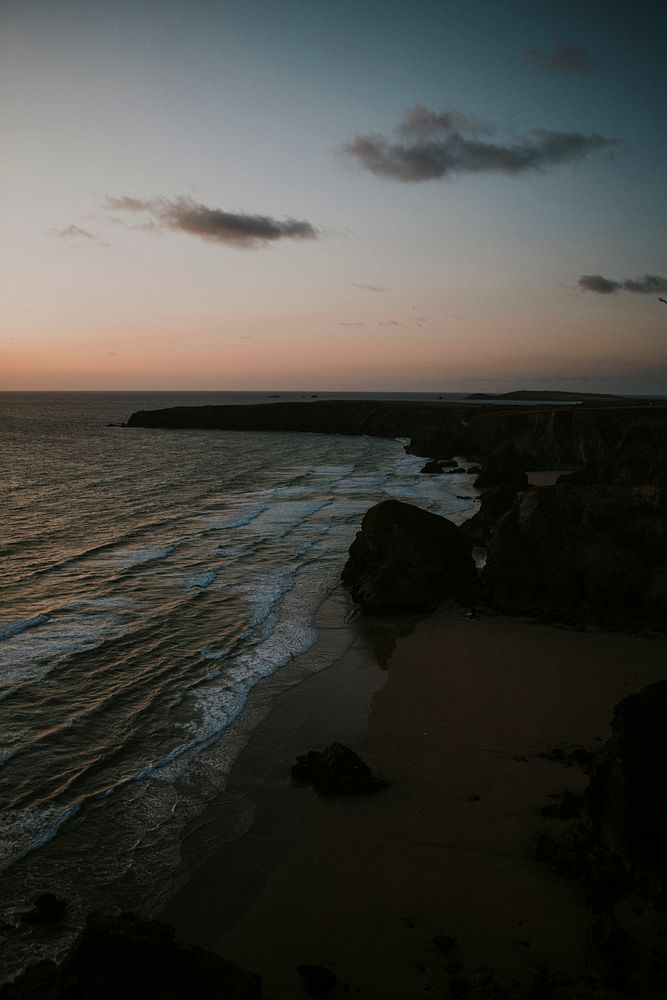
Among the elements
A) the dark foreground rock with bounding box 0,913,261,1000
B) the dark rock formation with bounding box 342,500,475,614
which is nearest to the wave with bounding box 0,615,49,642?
the dark rock formation with bounding box 342,500,475,614

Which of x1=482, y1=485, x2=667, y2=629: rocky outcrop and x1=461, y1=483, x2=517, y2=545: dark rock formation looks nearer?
x1=482, y1=485, x2=667, y2=629: rocky outcrop

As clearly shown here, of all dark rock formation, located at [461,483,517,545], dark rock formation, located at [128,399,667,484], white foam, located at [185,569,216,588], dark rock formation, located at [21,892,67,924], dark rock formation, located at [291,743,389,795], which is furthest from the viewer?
dark rock formation, located at [128,399,667,484]

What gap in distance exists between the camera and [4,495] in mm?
43625

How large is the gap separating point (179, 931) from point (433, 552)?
1536cm

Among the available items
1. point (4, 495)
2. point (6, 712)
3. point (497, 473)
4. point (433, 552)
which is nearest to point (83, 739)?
point (6, 712)

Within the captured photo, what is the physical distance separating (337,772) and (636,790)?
16.3 feet

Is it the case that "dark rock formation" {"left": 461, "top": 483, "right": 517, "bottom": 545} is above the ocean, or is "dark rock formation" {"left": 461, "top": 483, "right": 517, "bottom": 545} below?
above

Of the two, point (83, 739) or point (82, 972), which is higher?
point (82, 972)

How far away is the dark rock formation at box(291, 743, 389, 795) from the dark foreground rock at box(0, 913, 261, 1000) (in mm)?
4851

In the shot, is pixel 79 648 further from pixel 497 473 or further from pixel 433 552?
pixel 497 473

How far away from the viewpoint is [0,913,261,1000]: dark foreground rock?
19.0 ft

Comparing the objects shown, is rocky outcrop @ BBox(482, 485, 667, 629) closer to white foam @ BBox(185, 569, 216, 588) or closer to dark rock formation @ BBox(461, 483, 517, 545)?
dark rock formation @ BBox(461, 483, 517, 545)

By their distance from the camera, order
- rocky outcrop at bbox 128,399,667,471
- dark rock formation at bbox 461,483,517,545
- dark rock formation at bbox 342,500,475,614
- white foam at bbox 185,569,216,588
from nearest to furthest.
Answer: dark rock formation at bbox 342,500,475,614 < white foam at bbox 185,569,216,588 < dark rock formation at bbox 461,483,517,545 < rocky outcrop at bbox 128,399,667,471

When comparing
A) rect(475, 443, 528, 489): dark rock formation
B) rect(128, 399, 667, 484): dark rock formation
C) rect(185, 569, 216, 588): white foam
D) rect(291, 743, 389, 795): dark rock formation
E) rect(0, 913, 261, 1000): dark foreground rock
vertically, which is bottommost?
rect(291, 743, 389, 795): dark rock formation
